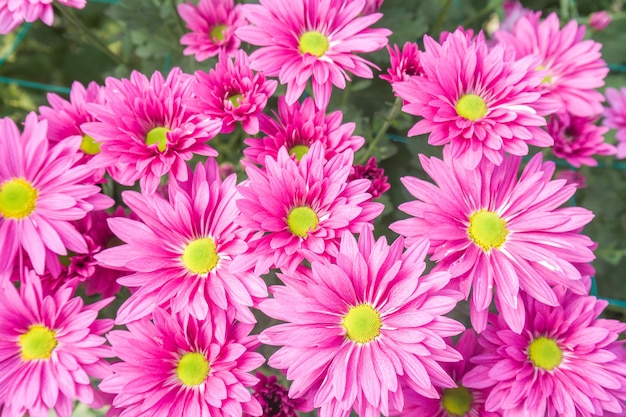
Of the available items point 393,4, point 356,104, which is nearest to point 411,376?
point 356,104

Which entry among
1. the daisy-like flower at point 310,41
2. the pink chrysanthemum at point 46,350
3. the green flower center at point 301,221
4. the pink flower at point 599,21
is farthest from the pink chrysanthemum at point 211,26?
the pink flower at point 599,21

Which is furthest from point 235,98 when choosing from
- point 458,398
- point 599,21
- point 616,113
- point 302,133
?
point 599,21

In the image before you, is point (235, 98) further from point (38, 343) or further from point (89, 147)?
point (38, 343)

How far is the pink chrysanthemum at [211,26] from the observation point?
1087 millimetres

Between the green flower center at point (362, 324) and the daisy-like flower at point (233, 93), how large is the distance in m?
0.33

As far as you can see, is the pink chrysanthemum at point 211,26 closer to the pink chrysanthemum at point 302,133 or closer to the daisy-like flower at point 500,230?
the pink chrysanthemum at point 302,133

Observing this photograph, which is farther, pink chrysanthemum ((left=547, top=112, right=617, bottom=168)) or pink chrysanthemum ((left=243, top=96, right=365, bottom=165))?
pink chrysanthemum ((left=547, top=112, right=617, bottom=168))

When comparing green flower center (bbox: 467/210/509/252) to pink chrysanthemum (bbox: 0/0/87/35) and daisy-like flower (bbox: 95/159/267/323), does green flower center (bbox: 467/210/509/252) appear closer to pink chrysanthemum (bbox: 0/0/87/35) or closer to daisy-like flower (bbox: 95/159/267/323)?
daisy-like flower (bbox: 95/159/267/323)

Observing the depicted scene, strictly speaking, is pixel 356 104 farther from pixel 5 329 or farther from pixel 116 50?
pixel 116 50

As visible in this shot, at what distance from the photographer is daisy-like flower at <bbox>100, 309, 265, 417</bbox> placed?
0.76 m

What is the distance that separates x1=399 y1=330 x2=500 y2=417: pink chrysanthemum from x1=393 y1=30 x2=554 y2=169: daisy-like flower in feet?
1.00

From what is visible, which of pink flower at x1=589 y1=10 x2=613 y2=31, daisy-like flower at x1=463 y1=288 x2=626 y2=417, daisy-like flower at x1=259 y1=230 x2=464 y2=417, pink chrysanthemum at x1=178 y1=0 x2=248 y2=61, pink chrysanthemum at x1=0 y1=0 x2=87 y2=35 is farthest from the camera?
pink flower at x1=589 y1=10 x2=613 y2=31

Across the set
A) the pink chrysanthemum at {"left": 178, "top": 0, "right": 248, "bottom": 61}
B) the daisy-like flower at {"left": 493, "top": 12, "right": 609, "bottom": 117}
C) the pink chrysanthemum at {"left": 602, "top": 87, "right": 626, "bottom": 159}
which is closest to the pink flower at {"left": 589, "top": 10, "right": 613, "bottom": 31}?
the pink chrysanthemum at {"left": 602, "top": 87, "right": 626, "bottom": 159}

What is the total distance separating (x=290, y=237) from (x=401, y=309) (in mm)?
187
